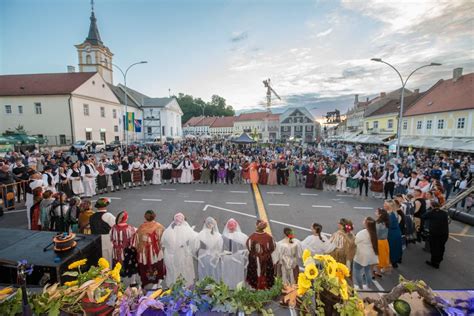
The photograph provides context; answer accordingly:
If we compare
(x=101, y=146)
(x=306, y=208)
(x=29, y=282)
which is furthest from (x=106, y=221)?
(x=101, y=146)

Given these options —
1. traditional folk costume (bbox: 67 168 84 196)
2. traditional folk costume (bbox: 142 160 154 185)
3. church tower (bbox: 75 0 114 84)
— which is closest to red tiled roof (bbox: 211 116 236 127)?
church tower (bbox: 75 0 114 84)

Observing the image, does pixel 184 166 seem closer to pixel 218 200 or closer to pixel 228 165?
pixel 228 165

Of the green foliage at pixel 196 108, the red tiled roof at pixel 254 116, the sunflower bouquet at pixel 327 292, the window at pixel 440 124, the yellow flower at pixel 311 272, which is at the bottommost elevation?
the sunflower bouquet at pixel 327 292

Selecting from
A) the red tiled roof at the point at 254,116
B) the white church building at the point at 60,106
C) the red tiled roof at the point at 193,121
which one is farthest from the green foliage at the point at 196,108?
the white church building at the point at 60,106

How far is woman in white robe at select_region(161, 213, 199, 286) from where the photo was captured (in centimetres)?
447

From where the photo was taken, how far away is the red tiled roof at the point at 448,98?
24.6 meters

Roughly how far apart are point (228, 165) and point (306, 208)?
657cm

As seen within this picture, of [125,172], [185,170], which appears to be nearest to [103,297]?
[125,172]

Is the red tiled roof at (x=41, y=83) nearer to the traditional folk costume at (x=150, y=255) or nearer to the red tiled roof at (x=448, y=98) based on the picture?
the traditional folk costume at (x=150, y=255)

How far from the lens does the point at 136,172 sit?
13.4m

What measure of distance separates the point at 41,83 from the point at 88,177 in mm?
33483

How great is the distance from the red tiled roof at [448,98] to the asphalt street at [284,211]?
76.5ft

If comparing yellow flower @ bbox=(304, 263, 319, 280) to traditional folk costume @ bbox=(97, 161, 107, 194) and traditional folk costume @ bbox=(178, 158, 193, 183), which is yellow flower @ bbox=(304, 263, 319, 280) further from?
traditional folk costume @ bbox=(178, 158, 193, 183)

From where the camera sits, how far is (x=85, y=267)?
123 inches
